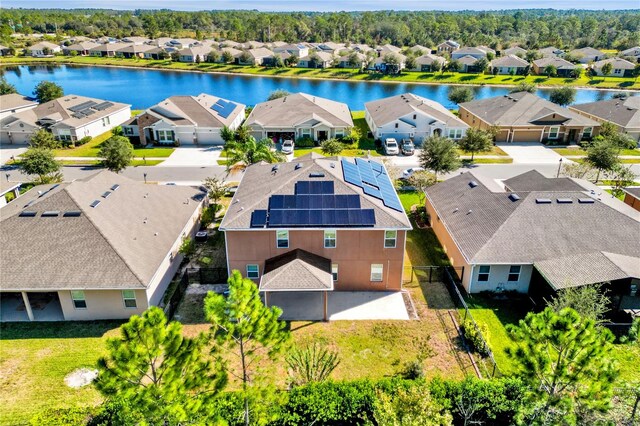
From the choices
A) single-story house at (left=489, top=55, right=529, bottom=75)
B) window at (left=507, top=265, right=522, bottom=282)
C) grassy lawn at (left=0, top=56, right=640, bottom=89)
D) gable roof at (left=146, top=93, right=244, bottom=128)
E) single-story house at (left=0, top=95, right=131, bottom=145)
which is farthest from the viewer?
single-story house at (left=489, top=55, right=529, bottom=75)

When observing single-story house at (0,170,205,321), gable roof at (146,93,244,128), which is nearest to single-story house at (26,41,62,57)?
gable roof at (146,93,244,128)

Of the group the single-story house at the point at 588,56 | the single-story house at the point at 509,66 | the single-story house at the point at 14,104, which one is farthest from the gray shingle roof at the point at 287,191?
the single-story house at the point at 588,56

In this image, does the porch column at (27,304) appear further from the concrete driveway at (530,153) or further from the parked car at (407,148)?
the concrete driveway at (530,153)

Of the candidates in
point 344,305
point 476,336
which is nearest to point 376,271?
point 344,305

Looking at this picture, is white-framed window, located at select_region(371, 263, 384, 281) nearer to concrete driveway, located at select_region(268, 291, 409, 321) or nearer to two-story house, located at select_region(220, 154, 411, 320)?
two-story house, located at select_region(220, 154, 411, 320)

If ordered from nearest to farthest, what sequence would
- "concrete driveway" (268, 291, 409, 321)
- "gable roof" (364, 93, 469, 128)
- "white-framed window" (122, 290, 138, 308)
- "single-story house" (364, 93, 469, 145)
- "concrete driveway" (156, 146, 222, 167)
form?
"white-framed window" (122, 290, 138, 308) → "concrete driveway" (268, 291, 409, 321) → "concrete driveway" (156, 146, 222, 167) → "single-story house" (364, 93, 469, 145) → "gable roof" (364, 93, 469, 128)

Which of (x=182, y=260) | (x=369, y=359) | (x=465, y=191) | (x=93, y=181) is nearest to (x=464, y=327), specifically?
(x=369, y=359)

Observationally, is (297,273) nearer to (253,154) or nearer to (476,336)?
(476,336)
